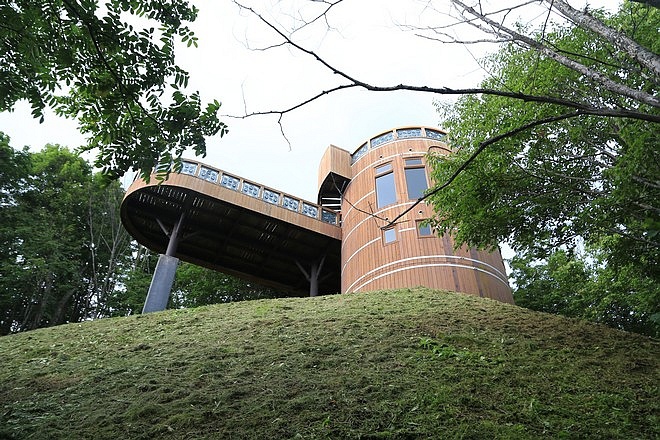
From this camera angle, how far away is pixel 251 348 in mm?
6398

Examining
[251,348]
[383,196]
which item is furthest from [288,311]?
[383,196]

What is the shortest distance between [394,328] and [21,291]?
1822 centimetres

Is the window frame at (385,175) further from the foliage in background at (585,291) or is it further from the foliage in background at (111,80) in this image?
the foliage in background at (111,80)

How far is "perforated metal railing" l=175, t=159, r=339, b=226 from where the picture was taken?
48.9ft

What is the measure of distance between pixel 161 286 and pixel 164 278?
43 centimetres

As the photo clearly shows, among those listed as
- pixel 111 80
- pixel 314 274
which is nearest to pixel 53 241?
pixel 314 274

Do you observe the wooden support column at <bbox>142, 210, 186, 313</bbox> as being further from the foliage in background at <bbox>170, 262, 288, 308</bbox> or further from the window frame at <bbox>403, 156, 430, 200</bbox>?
the window frame at <bbox>403, 156, 430, 200</bbox>

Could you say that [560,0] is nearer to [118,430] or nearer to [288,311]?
[118,430]

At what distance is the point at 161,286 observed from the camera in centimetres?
1402

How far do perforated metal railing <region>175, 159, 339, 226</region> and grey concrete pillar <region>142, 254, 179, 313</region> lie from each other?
3.13 metres

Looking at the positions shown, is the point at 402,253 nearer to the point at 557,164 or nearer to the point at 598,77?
the point at 557,164

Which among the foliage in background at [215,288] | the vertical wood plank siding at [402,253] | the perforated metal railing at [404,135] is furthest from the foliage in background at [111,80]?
the foliage in background at [215,288]

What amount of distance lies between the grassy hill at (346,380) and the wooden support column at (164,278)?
17.0 ft

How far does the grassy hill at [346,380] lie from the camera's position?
3773mm
